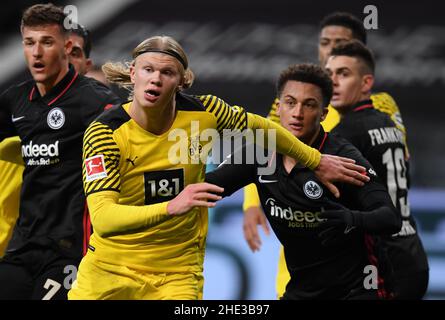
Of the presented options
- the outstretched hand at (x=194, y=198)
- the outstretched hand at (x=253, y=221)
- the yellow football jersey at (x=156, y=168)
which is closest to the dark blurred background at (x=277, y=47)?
the outstretched hand at (x=253, y=221)

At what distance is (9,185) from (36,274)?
0.60 m

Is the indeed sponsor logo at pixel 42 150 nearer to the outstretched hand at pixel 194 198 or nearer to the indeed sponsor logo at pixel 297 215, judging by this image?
the indeed sponsor logo at pixel 297 215

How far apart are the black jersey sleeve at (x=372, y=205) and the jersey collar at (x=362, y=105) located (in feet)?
2.78

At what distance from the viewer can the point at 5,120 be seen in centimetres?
582

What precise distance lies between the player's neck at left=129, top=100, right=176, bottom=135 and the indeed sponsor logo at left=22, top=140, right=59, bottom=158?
86 centimetres

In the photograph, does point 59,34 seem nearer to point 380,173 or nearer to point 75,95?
point 75,95

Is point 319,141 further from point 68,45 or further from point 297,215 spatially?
point 68,45

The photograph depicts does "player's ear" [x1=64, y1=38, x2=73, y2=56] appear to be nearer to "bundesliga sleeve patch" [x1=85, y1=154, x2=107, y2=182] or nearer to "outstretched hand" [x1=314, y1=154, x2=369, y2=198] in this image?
"bundesliga sleeve patch" [x1=85, y1=154, x2=107, y2=182]

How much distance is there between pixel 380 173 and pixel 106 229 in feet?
6.93

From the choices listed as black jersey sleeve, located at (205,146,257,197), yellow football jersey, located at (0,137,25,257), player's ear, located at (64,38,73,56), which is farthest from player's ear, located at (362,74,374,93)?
yellow football jersey, located at (0,137,25,257)

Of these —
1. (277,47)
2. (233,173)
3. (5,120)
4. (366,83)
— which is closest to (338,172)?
(233,173)

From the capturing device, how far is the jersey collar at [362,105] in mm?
6262

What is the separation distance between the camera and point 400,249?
20.7 feet

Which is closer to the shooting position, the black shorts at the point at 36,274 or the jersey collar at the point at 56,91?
the black shorts at the point at 36,274
